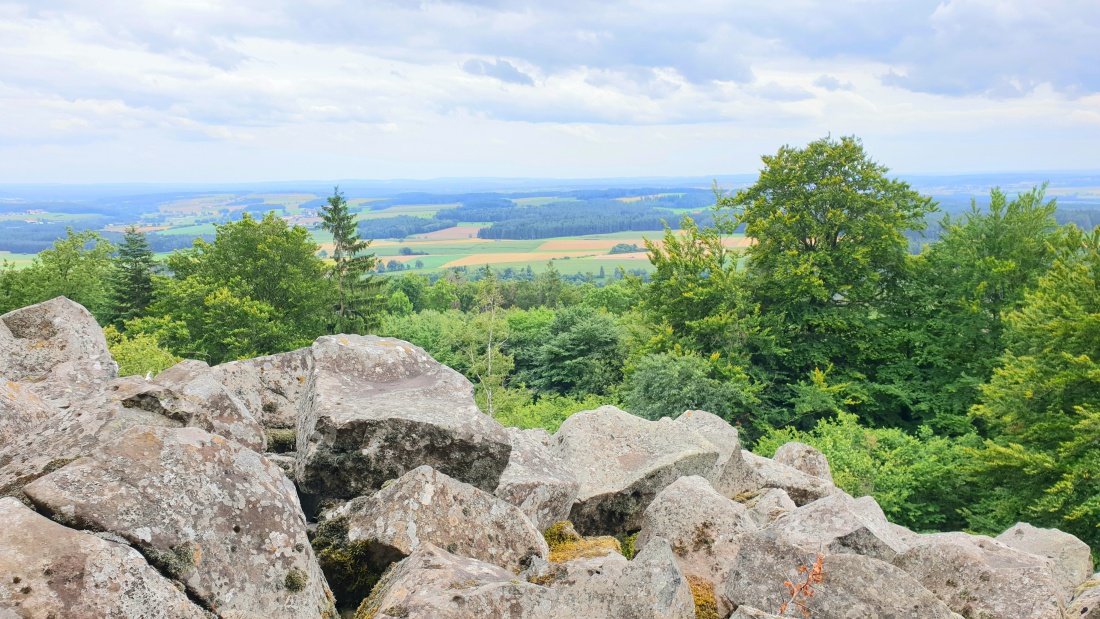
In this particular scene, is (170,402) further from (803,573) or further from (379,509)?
(803,573)

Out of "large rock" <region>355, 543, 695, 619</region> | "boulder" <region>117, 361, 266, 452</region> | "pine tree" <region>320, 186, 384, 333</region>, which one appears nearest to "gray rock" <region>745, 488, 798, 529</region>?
"large rock" <region>355, 543, 695, 619</region>

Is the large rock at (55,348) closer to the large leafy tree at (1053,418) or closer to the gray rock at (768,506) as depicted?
the gray rock at (768,506)

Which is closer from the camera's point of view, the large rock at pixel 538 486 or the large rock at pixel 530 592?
the large rock at pixel 530 592

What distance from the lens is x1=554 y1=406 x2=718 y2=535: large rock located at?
9.79m

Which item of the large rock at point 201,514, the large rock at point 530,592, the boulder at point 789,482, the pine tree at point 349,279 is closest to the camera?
the large rock at point 201,514

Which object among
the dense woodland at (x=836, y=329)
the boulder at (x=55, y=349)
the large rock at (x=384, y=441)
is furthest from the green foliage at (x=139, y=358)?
the large rock at (x=384, y=441)

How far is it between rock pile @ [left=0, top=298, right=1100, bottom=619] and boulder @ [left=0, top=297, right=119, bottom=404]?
28 mm

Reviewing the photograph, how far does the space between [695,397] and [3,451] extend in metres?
28.4

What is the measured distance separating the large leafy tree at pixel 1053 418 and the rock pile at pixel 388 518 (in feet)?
37.4

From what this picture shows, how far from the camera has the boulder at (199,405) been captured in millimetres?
7250

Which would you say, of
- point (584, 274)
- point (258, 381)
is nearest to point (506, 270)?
point (584, 274)

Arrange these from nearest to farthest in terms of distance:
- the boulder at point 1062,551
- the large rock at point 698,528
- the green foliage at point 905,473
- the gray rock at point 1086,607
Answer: the gray rock at point 1086,607
the large rock at point 698,528
the boulder at point 1062,551
the green foliage at point 905,473

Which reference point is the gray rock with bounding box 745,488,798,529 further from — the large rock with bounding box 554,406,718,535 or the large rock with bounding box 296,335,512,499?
the large rock with bounding box 296,335,512,499

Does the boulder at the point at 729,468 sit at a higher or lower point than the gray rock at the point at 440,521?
lower
